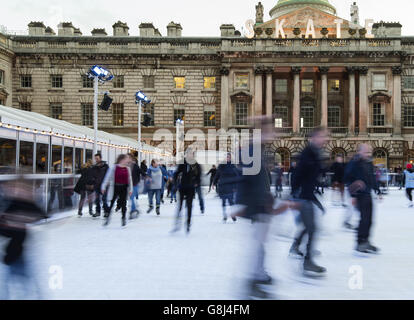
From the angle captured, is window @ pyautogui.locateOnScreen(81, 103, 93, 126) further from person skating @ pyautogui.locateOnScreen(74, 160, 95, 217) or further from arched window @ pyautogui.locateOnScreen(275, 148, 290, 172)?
person skating @ pyautogui.locateOnScreen(74, 160, 95, 217)

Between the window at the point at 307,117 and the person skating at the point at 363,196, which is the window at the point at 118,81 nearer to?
the window at the point at 307,117

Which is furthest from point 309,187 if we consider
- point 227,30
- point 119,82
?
point 227,30

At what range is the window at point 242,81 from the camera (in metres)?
45.7

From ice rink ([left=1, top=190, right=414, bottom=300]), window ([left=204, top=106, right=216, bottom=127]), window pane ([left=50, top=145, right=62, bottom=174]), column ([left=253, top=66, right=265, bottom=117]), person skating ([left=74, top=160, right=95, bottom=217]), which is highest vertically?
column ([left=253, top=66, right=265, bottom=117])

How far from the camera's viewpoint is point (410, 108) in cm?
4522

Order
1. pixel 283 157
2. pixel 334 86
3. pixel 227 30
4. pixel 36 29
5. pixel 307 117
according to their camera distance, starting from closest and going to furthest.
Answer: pixel 283 157 → pixel 307 117 → pixel 334 86 → pixel 227 30 → pixel 36 29

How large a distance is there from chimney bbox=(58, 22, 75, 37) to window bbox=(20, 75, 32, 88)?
652 cm

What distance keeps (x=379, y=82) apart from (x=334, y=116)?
5150 millimetres

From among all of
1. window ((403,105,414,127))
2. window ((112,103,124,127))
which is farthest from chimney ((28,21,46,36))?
window ((403,105,414,127))

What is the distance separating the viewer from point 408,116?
148 feet

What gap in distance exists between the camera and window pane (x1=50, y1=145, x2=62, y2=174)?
14289mm

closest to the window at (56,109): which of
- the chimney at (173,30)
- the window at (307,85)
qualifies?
the chimney at (173,30)

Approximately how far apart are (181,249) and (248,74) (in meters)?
38.9

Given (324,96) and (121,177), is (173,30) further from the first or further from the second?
(121,177)
